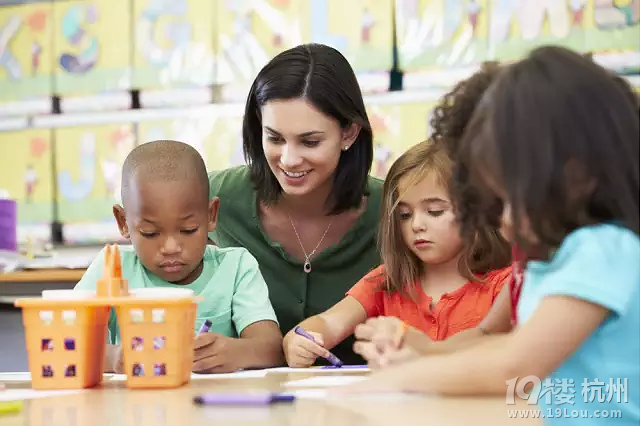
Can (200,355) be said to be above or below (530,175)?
below

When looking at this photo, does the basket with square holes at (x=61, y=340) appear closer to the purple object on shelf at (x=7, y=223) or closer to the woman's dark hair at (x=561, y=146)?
the woman's dark hair at (x=561, y=146)

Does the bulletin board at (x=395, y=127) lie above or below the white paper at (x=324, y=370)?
above

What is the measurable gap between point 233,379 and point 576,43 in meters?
2.29

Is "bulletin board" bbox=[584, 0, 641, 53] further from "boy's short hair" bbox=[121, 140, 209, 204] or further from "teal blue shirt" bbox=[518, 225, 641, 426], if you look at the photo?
"teal blue shirt" bbox=[518, 225, 641, 426]

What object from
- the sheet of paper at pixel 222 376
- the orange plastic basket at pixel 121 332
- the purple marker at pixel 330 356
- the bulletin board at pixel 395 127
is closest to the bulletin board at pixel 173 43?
the bulletin board at pixel 395 127

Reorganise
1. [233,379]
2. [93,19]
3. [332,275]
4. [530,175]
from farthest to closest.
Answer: [93,19]
[332,275]
[233,379]
[530,175]

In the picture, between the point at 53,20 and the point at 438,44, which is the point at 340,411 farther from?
the point at 53,20

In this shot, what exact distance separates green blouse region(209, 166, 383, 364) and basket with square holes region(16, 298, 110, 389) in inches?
32.8

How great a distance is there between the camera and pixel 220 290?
154 centimetres

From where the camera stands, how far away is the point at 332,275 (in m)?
1.95

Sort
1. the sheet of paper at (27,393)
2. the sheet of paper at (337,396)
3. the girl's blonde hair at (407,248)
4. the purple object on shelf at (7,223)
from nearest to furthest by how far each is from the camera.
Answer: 1. the sheet of paper at (337,396)
2. the sheet of paper at (27,393)
3. the girl's blonde hair at (407,248)
4. the purple object on shelf at (7,223)

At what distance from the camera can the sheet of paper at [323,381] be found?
108cm

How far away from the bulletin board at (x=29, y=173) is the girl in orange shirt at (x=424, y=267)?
7.17 feet

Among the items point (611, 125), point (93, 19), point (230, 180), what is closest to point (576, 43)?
point (230, 180)
